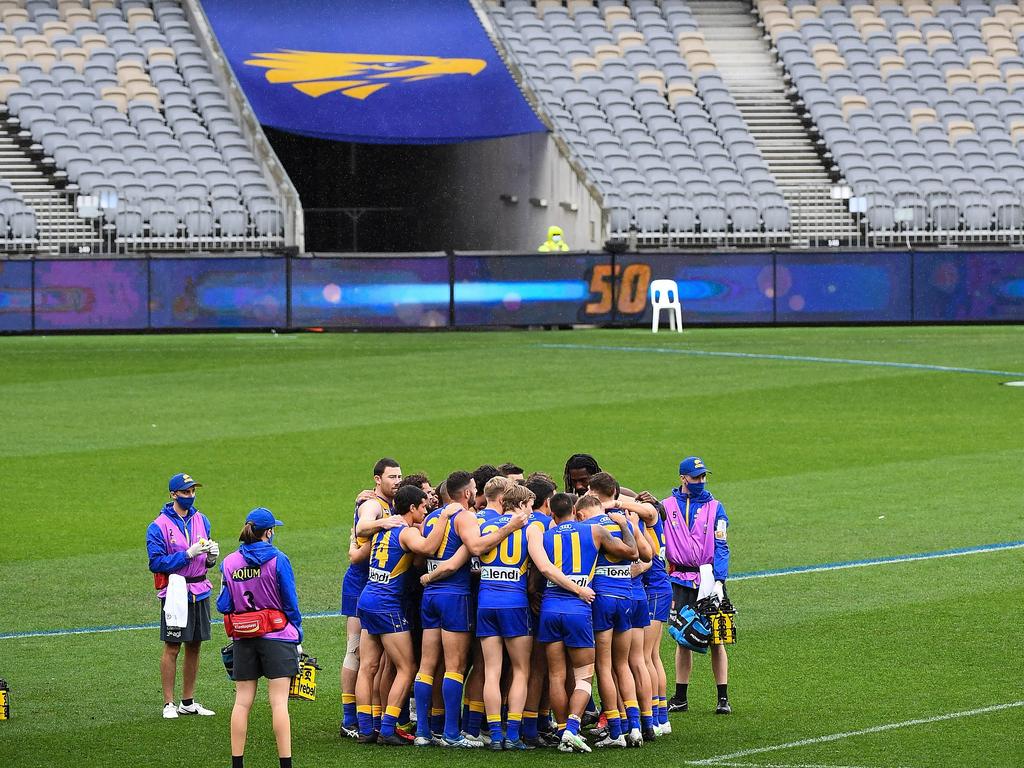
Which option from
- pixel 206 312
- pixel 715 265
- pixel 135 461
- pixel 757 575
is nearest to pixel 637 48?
pixel 715 265

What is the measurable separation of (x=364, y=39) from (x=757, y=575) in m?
35.4

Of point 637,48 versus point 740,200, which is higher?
point 637,48

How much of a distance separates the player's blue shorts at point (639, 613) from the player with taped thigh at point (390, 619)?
149 centimetres

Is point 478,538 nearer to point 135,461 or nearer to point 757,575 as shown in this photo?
point 757,575

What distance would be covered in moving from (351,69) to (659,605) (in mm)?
38546

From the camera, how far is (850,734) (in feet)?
40.2

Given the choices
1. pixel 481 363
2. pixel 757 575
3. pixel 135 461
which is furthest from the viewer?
pixel 481 363

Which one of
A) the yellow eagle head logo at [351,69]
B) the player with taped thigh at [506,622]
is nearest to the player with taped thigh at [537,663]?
the player with taped thigh at [506,622]

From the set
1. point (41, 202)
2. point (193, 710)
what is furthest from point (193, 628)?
point (41, 202)

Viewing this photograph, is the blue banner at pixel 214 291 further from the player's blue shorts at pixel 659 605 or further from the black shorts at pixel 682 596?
the player's blue shorts at pixel 659 605

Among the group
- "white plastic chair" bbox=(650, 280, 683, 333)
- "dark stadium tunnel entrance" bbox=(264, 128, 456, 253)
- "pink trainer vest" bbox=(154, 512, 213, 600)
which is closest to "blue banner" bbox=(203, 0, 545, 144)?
"dark stadium tunnel entrance" bbox=(264, 128, 456, 253)

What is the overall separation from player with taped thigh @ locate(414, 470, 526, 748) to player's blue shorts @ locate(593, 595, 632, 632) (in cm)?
84

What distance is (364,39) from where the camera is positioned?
50.8 meters

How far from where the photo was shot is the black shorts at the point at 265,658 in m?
11.3
